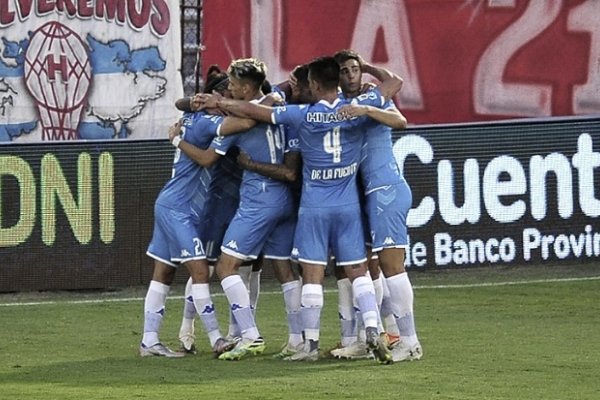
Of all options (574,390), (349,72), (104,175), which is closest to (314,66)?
(349,72)

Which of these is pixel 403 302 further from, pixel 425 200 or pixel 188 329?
pixel 425 200

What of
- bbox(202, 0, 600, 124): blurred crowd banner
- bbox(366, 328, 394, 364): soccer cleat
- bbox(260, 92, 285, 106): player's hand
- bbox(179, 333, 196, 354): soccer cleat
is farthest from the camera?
bbox(202, 0, 600, 124): blurred crowd banner

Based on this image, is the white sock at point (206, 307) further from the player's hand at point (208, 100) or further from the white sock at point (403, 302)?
the white sock at point (403, 302)

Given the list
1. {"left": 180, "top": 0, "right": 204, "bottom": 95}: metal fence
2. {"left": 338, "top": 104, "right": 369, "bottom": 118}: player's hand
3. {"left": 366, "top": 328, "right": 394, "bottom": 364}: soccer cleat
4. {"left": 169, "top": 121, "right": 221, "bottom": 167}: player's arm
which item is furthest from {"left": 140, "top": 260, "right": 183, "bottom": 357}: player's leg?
{"left": 180, "top": 0, "right": 204, "bottom": 95}: metal fence

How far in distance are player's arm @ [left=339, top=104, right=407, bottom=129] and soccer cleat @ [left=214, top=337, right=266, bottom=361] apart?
1858 mm

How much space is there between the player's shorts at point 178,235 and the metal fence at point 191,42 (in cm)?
854

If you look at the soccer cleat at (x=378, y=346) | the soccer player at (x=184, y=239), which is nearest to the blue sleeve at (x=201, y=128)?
the soccer player at (x=184, y=239)

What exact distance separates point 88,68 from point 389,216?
956 cm

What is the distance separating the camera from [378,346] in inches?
424

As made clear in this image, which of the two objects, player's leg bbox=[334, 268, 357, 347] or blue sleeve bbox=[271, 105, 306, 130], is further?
player's leg bbox=[334, 268, 357, 347]

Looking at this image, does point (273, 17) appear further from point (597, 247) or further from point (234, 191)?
point (234, 191)

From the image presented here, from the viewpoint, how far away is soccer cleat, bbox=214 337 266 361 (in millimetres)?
11375

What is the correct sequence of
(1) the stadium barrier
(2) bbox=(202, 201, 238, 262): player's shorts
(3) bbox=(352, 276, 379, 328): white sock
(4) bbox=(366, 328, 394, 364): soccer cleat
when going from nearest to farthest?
(4) bbox=(366, 328, 394, 364): soccer cleat → (3) bbox=(352, 276, 379, 328): white sock → (2) bbox=(202, 201, 238, 262): player's shorts → (1) the stadium barrier

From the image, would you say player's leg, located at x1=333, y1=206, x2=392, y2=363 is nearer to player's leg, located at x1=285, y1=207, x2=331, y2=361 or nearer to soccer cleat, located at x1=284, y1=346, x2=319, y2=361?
player's leg, located at x1=285, y1=207, x2=331, y2=361
